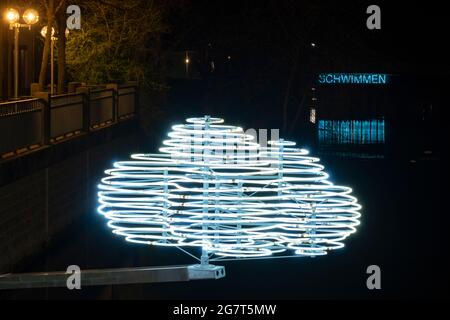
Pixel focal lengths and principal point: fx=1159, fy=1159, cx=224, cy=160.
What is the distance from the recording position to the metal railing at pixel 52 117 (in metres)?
19.1

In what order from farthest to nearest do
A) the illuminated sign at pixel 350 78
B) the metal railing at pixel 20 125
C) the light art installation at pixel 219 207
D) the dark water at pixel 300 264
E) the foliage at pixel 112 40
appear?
the illuminated sign at pixel 350 78 → the foliage at pixel 112 40 → the dark water at pixel 300 264 → the metal railing at pixel 20 125 → the light art installation at pixel 219 207

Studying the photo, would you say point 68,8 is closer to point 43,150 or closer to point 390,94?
point 43,150

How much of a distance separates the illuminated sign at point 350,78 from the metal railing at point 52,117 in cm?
3041

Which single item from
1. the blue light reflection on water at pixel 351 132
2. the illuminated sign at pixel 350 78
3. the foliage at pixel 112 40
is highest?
the foliage at pixel 112 40

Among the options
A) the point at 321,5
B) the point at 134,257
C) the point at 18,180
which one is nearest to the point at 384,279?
the point at 134,257

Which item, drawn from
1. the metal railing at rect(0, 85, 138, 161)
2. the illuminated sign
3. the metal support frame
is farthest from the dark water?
the illuminated sign

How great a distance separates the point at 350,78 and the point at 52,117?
4215cm

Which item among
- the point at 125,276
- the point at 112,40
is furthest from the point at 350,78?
the point at 125,276

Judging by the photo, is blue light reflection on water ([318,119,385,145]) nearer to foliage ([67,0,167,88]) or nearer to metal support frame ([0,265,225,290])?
foliage ([67,0,167,88])

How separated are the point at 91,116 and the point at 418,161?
81.4 ft

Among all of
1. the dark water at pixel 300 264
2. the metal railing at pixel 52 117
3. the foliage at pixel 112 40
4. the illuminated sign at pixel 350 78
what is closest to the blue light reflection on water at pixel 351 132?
the illuminated sign at pixel 350 78

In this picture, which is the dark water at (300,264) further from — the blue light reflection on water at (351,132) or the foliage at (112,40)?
the blue light reflection on water at (351,132)

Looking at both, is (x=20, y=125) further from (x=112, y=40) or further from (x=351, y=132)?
(x=351, y=132)

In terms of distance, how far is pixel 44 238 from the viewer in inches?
806
